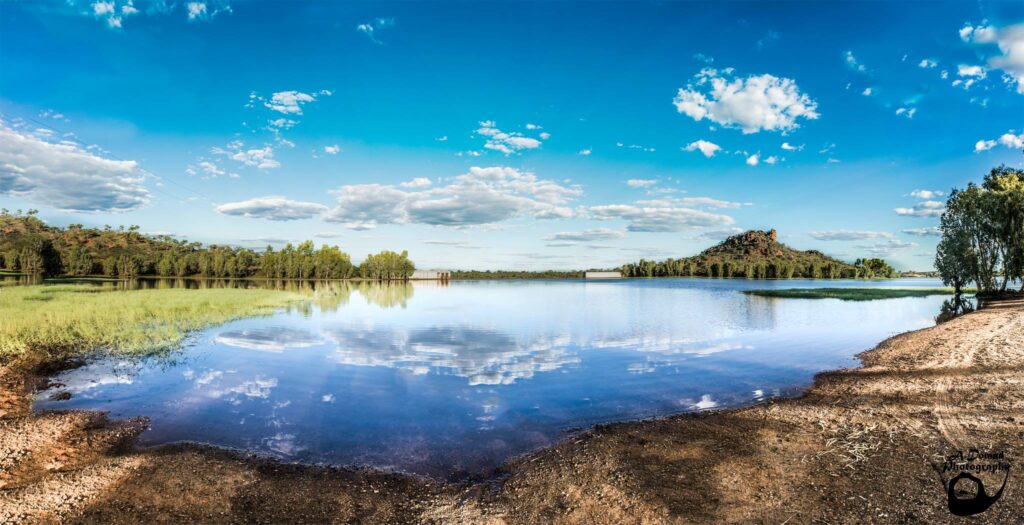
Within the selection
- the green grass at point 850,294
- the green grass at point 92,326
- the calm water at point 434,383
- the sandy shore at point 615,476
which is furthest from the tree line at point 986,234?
the green grass at point 92,326

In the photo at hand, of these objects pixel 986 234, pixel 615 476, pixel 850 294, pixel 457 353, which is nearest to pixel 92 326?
pixel 457 353

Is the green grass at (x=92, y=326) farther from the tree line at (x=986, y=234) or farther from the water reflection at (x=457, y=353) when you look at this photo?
the tree line at (x=986, y=234)

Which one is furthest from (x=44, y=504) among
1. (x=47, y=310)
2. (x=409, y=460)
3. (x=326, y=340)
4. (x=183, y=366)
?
(x=47, y=310)

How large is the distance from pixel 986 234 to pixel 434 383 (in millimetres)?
65485

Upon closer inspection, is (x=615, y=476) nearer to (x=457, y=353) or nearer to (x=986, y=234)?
(x=457, y=353)

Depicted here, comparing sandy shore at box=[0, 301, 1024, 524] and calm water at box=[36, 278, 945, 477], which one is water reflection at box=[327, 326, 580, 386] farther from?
sandy shore at box=[0, 301, 1024, 524]

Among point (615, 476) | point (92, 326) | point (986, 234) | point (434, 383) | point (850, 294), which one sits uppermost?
→ point (986, 234)

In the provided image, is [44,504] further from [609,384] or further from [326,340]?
[326,340]

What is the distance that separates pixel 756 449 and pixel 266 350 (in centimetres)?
2401

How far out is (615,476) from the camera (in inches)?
361

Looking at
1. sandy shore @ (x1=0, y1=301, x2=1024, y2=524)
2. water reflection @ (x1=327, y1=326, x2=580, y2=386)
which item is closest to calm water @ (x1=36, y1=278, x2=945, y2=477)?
water reflection @ (x1=327, y1=326, x2=580, y2=386)

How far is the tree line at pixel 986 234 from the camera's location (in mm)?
47312

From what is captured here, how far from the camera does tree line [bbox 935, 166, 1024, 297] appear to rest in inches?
1863

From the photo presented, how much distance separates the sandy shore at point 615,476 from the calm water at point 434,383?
1237 mm
